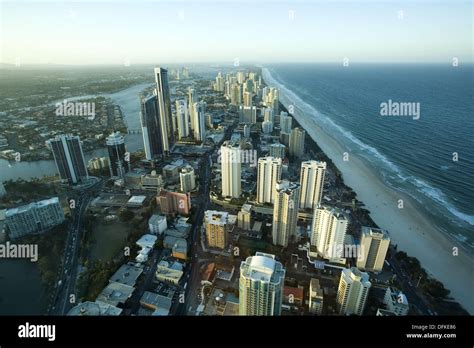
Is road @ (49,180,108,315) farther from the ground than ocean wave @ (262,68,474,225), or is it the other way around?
ocean wave @ (262,68,474,225)

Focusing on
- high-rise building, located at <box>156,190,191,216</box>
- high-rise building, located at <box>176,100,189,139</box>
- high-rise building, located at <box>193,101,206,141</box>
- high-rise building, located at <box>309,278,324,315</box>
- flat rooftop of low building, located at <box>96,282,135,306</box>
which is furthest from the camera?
high-rise building, located at <box>176,100,189,139</box>

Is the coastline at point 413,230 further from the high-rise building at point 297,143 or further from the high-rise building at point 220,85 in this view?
the high-rise building at point 220,85

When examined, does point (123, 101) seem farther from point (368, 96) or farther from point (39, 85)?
point (368, 96)

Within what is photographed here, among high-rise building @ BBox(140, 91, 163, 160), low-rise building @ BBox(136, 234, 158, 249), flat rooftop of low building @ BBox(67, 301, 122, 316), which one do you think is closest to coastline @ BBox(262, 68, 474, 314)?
low-rise building @ BBox(136, 234, 158, 249)

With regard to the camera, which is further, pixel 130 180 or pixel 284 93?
pixel 284 93

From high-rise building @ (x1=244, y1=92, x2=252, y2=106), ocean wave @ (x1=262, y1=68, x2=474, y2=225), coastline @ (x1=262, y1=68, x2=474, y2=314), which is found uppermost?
high-rise building @ (x1=244, y1=92, x2=252, y2=106)

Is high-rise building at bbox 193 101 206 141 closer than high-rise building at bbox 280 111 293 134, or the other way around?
high-rise building at bbox 193 101 206 141

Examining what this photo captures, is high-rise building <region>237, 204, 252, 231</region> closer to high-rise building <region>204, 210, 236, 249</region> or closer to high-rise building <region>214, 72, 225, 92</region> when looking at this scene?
high-rise building <region>204, 210, 236, 249</region>
